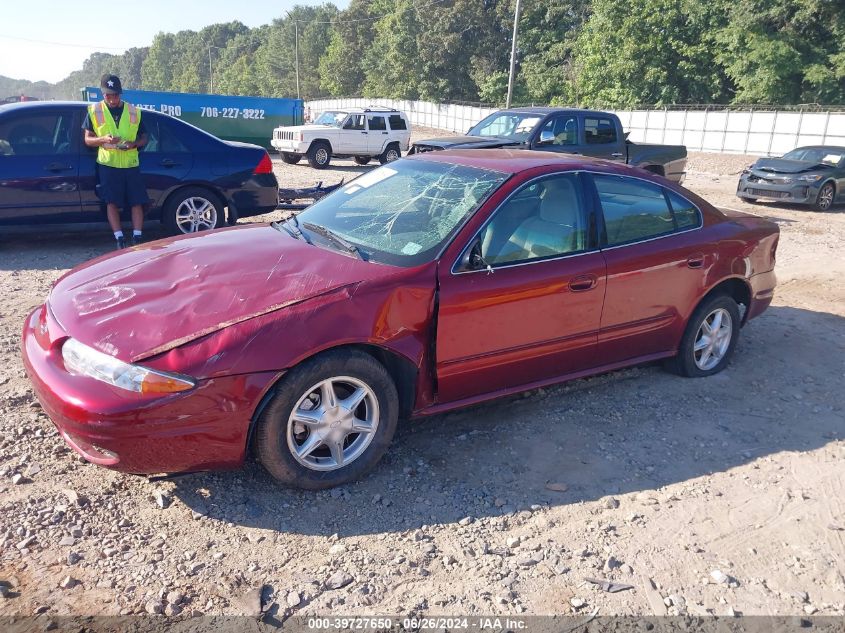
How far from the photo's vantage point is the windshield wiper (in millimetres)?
3635

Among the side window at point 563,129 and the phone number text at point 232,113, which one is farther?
the phone number text at point 232,113

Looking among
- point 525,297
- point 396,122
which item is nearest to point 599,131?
point 525,297

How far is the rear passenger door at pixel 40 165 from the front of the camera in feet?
22.2

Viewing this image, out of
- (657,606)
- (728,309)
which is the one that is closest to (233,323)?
(657,606)

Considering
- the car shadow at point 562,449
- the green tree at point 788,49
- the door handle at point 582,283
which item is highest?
the green tree at point 788,49

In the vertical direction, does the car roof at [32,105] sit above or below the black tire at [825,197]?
above

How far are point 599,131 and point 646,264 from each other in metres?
7.86

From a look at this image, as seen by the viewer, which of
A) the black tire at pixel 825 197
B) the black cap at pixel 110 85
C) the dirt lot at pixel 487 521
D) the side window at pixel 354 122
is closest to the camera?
the dirt lot at pixel 487 521

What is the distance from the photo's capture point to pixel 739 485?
11.8 ft

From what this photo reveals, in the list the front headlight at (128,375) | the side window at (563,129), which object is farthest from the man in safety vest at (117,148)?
the side window at (563,129)

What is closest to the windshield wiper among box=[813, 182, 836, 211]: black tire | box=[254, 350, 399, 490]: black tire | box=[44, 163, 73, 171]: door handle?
box=[254, 350, 399, 490]: black tire

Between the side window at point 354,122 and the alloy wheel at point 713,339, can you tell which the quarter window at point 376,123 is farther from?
the alloy wheel at point 713,339

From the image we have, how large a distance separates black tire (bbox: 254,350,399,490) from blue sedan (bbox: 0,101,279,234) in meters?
5.04

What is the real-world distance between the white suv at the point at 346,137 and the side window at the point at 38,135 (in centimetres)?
1247
